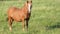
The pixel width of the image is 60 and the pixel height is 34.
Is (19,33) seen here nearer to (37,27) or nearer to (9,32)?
(9,32)

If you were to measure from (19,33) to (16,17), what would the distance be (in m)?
1.17

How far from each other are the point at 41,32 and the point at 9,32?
1.51m

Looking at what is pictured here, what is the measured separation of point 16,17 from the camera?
1059 cm

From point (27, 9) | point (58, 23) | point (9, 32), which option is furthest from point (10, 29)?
point (58, 23)

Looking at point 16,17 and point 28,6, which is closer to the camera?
point 28,6

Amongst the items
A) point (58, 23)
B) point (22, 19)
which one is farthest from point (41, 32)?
point (58, 23)

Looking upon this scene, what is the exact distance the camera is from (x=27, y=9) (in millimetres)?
9992

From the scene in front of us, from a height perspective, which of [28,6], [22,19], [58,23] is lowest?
[58,23]

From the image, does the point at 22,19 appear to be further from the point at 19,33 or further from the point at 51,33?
the point at 51,33

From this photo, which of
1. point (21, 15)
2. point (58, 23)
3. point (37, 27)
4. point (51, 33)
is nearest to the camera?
point (51, 33)

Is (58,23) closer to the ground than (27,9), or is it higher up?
closer to the ground

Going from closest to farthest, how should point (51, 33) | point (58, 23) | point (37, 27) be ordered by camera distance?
→ 1. point (51, 33)
2. point (37, 27)
3. point (58, 23)

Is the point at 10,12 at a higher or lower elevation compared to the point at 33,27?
higher

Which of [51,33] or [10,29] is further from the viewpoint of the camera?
[10,29]
